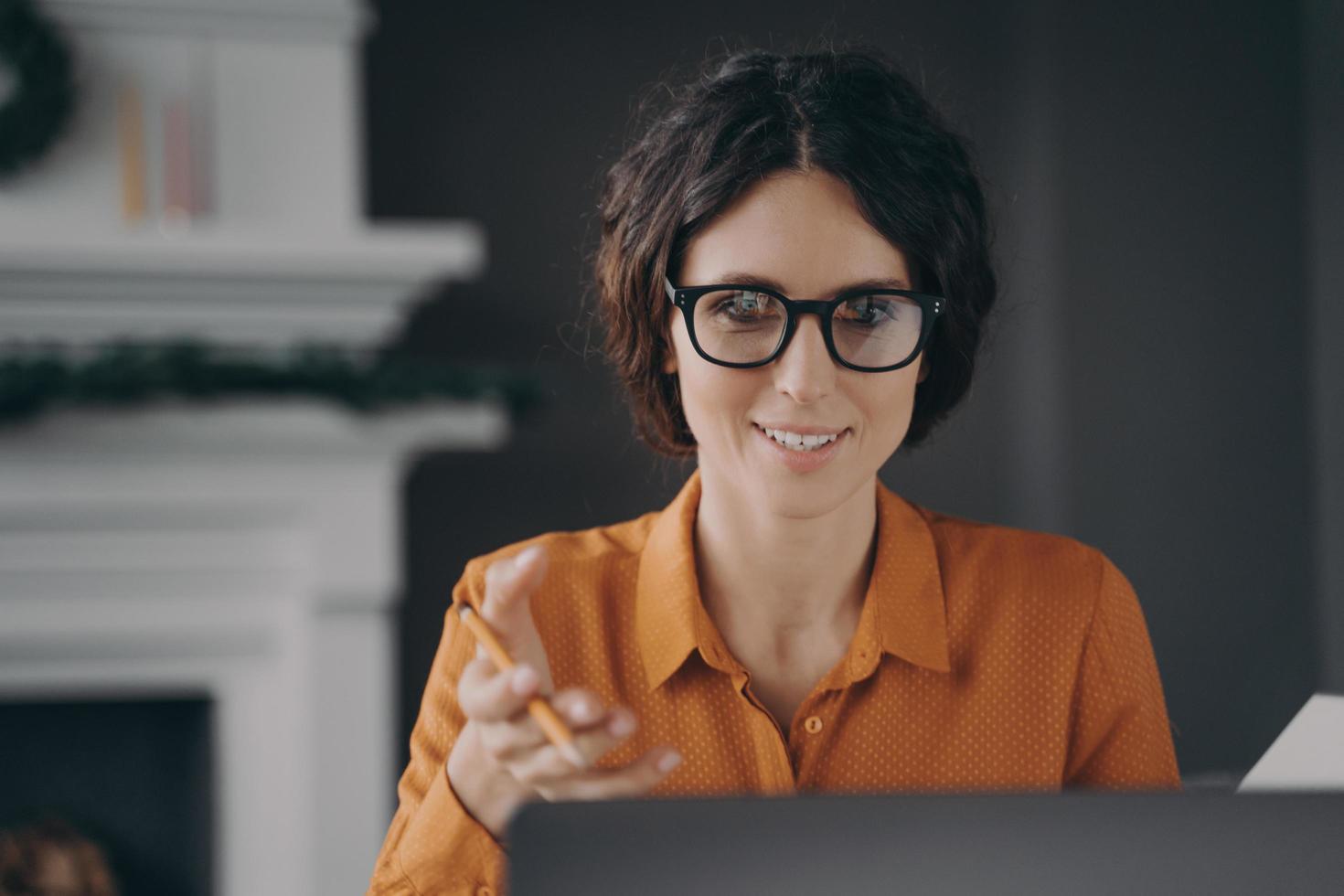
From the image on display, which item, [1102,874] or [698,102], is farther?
[698,102]

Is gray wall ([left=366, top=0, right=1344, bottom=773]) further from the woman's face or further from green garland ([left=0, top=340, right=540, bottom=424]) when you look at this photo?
the woman's face

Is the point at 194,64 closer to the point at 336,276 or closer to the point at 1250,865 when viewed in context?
the point at 336,276

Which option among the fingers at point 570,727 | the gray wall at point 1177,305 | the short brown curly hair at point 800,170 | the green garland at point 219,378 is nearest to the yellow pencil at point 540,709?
the fingers at point 570,727

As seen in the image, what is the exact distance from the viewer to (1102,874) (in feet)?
1.65

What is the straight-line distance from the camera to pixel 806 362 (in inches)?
38.0

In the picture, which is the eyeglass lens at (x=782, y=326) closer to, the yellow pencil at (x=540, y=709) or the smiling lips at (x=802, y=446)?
the smiling lips at (x=802, y=446)

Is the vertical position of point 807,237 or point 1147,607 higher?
point 807,237

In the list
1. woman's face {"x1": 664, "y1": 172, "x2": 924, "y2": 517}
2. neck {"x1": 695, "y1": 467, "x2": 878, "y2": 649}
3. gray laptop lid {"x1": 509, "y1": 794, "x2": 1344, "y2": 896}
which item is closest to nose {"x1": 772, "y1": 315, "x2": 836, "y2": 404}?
woman's face {"x1": 664, "y1": 172, "x2": 924, "y2": 517}

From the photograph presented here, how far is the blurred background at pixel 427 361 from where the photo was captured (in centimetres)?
249

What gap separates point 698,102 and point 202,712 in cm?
201

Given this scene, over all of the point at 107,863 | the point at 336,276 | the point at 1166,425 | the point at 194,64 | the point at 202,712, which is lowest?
the point at 107,863

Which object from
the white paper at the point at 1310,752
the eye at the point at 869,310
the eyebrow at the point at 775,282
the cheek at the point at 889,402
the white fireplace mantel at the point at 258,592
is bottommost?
the white fireplace mantel at the point at 258,592

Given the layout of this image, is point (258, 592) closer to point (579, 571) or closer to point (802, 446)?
point (579, 571)

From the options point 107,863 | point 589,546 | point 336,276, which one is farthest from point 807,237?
point 107,863
